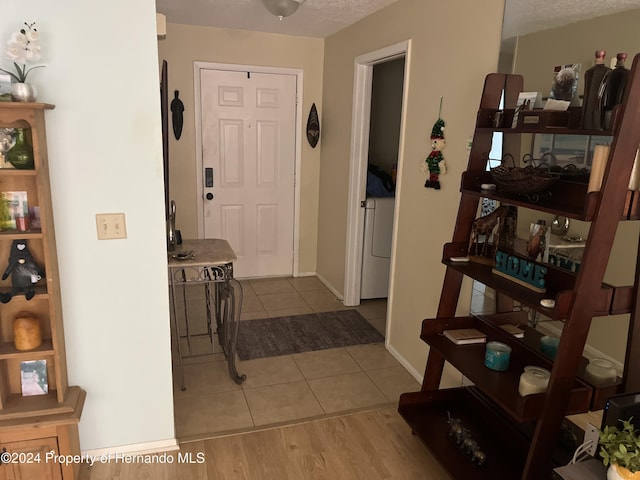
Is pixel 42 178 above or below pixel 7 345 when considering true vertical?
above

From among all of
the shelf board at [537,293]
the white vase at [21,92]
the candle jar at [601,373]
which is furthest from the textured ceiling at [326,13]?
the white vase at [21,92]

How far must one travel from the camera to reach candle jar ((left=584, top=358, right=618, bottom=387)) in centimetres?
178

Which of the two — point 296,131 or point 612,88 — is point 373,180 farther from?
point 612,88

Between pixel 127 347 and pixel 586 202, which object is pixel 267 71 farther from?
pixel 586 202

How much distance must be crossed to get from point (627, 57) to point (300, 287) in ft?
11.6

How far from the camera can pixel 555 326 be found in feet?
6.66

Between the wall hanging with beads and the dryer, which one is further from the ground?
the wall hanging with beads

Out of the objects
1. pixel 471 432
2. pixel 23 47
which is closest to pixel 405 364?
pixel 471 432

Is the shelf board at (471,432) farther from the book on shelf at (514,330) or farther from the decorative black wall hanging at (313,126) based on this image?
the decorative black wall hanging at (313,126)

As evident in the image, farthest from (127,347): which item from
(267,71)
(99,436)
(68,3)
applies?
(267,71)

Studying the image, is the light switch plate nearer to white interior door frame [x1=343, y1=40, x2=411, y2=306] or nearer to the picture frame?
the picture frame

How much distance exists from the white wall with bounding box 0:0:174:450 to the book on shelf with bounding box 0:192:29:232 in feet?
0.44

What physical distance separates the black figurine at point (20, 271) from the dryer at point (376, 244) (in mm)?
2684

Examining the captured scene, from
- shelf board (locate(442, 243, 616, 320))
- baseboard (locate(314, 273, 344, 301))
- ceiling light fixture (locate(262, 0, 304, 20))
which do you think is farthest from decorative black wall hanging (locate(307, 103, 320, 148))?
shelf board (locate(442, 243, 616, 320))
